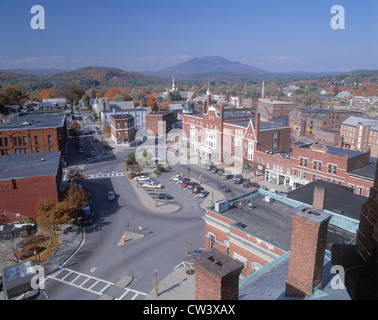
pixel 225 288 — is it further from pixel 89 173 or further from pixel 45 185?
pixel 89 173

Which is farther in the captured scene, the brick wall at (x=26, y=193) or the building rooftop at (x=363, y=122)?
the building rooftop at (x=363, y=122)

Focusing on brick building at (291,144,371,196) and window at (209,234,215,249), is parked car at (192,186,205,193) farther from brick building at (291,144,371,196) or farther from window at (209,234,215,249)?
window at (209,234,215,249)

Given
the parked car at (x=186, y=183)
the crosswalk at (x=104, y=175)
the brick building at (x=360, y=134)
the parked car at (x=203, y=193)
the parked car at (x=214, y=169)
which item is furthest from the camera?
the brick building at (x=360, y=134)

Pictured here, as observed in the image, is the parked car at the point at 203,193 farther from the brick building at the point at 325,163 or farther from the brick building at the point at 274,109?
the brick building at the point at 274,109

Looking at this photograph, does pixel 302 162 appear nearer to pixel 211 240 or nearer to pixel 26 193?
pixel 211 240

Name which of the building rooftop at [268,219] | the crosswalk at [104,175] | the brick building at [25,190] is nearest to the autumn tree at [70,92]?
the crosswalk at [104,175]

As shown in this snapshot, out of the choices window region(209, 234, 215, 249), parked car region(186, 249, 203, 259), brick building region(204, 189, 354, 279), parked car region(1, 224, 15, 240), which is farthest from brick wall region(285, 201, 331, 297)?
parked car region(1, 224, 15, 240)

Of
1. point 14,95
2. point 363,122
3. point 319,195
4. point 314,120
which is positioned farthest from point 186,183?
point 14,95
